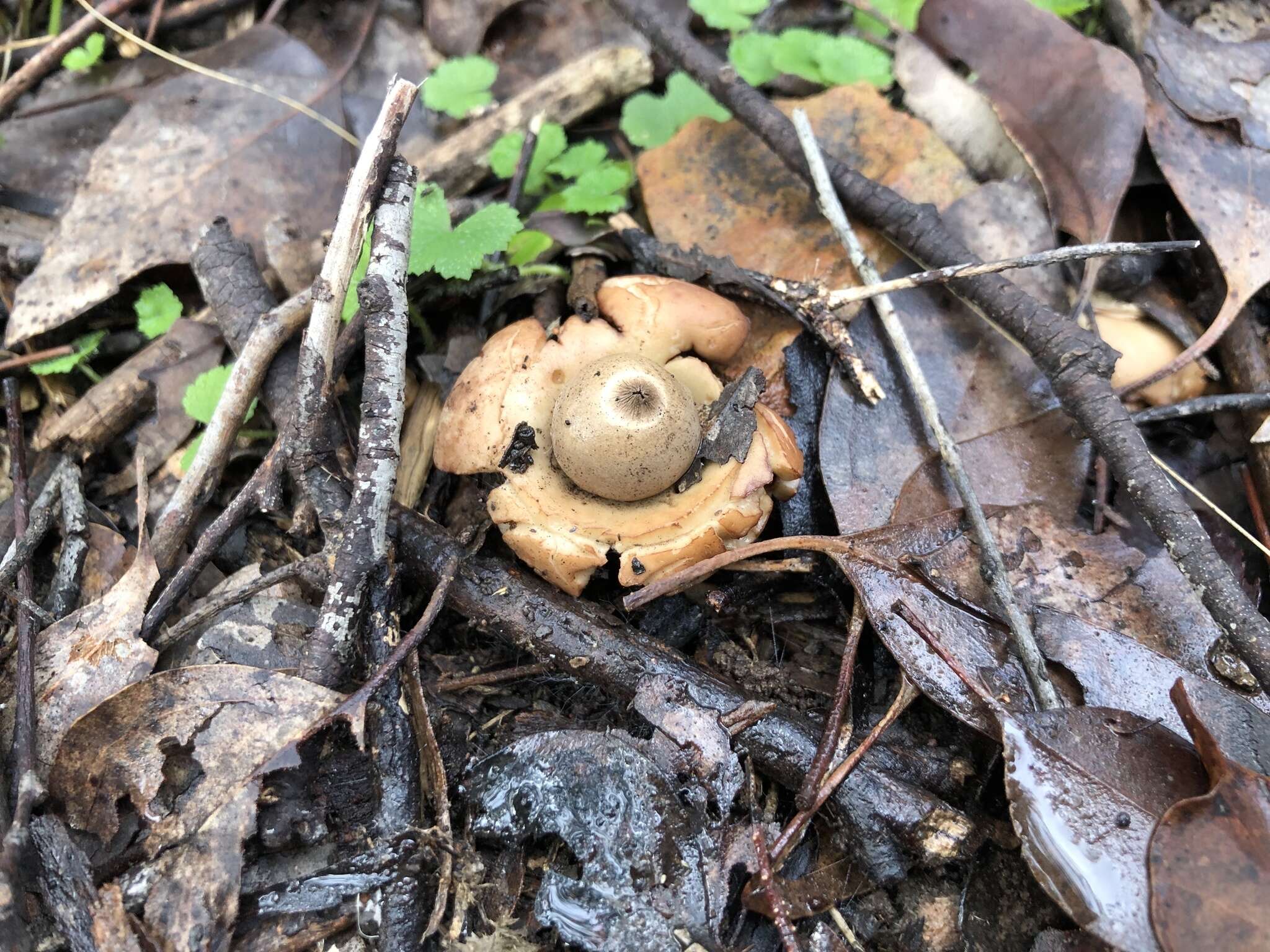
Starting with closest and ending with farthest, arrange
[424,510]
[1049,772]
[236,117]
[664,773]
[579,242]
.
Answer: [1049,772], [664,773], [424,510], [579,242], [236,117]

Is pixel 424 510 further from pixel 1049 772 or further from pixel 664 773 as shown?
pixel 1049 772

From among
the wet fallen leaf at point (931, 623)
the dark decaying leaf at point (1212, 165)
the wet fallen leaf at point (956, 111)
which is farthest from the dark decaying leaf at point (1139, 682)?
the wet fallen leaf at point (956, 111)

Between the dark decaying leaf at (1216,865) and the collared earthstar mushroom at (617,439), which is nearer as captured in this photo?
the dark decaying leaf at (1216,865)

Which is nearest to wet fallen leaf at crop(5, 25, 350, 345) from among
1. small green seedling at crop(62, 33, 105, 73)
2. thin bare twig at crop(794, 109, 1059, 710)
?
small green seedling at crop(62, 33, 105, 73)

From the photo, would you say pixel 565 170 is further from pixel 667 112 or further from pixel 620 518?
pixel 620 518

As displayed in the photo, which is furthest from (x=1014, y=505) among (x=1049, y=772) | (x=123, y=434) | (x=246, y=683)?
(x=123, y=434)

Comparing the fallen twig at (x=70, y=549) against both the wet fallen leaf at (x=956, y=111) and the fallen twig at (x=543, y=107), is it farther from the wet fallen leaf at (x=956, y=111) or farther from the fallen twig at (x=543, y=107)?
the wet fallen leaf at (x=956, y=111)
